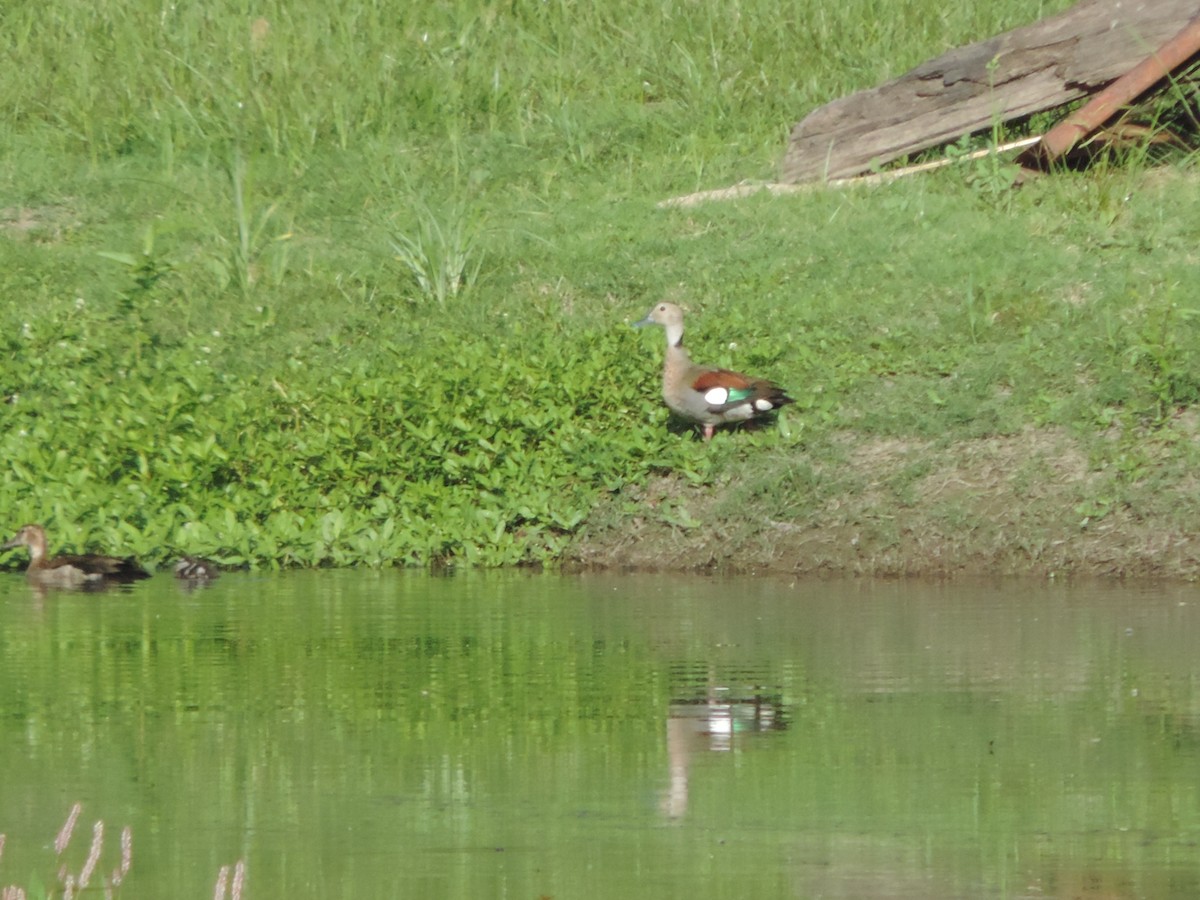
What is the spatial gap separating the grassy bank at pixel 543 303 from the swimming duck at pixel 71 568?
0.26 metres

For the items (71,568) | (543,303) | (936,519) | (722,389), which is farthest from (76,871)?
(543,303)

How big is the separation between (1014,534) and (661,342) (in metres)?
2.89

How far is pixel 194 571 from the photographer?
10.0 m

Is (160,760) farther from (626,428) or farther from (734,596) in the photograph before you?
(626,428)

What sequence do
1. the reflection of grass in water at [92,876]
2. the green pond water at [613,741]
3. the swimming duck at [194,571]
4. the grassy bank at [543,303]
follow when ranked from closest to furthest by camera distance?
the reflection of grass in water at [92,876], the green pond water at [613,741], the swimming duck at [194,571], the grassy bank at [543,303]

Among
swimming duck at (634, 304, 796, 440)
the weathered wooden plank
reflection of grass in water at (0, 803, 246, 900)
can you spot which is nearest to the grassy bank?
swimming duck at (634, 304, 796, 440)

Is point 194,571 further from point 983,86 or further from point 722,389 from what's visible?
point 983,86

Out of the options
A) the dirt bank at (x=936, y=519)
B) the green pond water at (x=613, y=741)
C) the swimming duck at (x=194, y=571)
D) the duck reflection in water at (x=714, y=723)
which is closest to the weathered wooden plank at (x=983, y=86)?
the dirt bank at (x=936, y=519)

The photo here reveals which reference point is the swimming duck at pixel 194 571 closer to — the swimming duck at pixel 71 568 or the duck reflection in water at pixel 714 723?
the swimming duck at pixel 71 568

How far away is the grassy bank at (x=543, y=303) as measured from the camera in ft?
34.2

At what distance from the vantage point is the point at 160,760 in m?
6.11

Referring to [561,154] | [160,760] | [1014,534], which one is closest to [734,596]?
[1014,534]

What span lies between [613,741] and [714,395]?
4.50 meters

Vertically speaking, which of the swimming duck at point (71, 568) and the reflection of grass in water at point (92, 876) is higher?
the swimming duck at point (71, 568)
